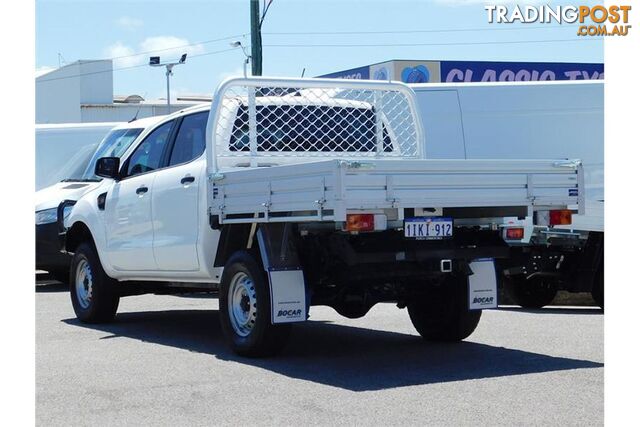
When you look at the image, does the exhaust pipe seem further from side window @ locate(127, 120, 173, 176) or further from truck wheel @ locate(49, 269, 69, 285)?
truck wheel @ locate(49, 269, 69, 285)

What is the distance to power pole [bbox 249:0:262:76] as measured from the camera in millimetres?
25500

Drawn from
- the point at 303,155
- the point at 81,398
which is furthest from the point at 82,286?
the point at 81,398

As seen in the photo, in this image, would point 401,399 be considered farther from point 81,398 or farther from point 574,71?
point 574,71

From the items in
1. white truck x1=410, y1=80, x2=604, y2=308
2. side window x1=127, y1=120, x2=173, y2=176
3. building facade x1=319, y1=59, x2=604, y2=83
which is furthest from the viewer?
building facade x1=319, y1=59, x2=604, y2=83

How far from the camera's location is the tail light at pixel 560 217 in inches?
→ 360

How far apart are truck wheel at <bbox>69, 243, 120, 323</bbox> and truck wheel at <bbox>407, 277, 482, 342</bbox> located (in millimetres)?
3364

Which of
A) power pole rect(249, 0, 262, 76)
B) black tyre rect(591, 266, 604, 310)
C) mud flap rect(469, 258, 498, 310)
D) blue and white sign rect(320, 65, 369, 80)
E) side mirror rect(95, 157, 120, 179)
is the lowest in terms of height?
black tyre rect(591, 266, 604, 310)

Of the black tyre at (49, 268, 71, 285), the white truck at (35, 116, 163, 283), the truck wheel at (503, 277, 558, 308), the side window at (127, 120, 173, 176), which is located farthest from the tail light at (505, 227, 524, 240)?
the black tyre at (49, 268, 71, 285)

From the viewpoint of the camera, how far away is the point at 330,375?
845 centimetres

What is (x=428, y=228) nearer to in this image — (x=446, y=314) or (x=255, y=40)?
(x=446, y=314)

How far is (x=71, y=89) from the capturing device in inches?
2141

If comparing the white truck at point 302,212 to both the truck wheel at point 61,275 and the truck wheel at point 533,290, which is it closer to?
the truck wheel at point 533,290

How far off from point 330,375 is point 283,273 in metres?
0.97

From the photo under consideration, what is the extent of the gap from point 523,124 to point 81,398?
808cm
